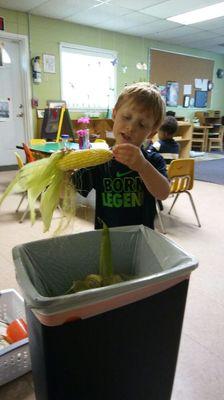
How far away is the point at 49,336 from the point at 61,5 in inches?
210

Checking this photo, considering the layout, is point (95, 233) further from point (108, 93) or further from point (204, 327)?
point (108, 93)

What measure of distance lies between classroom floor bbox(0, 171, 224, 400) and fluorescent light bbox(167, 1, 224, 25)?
10.4ft

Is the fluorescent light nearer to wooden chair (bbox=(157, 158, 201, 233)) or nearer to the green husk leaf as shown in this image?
wooden chair (bbox=(157, 158, 201, 233))

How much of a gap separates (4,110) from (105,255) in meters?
5.26

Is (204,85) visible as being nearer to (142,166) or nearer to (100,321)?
(142,166)

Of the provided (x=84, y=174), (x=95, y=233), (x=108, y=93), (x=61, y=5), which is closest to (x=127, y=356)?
(x=95, y=233)

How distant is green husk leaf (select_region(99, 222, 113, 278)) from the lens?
33.1 inches

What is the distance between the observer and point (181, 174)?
288 centimetres

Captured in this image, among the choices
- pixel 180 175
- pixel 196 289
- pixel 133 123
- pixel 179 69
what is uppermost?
pixel 179 69

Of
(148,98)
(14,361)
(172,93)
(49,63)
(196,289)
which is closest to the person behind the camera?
(148,98)

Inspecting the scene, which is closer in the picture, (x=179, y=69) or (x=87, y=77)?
(x=87, y=77)

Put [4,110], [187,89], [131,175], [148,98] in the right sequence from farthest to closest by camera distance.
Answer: [187,89], [4,110], [131,175], [148,98]

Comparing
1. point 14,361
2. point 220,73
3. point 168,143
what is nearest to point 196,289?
point 14,361

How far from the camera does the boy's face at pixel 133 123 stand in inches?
37.2
